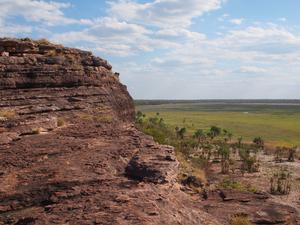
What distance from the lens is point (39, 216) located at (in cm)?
1277

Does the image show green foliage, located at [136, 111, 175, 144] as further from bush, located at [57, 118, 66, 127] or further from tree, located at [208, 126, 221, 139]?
tree, located at [208, 126, 221, 139]

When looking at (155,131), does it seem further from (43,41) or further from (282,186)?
(43,41)

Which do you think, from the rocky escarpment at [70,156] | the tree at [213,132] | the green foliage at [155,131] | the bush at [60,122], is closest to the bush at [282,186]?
the green foliage at [155,131]

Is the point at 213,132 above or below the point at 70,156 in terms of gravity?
below

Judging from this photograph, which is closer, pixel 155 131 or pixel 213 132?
pixel 155 131

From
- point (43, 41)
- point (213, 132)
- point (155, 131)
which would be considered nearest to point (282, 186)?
point (155, 131)

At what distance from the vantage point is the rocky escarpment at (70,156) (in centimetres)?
1347

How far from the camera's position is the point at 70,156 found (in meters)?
16.9

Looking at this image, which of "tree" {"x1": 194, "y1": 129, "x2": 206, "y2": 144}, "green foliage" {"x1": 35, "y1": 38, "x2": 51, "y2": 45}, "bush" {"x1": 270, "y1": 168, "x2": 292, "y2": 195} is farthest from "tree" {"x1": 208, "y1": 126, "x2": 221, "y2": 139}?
"green foliage" {"x1": 35, "y1": 38, "x2": 51, "y2": 45}

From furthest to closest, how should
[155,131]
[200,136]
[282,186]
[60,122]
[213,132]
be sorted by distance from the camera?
[213,132] < [200,136] < [282,186] < [155,131] < [60,122]

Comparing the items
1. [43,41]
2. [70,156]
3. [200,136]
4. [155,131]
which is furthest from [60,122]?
[200,136]

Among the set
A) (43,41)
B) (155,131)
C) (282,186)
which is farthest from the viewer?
(282,186)

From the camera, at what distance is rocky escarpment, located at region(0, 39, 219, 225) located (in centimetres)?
1347

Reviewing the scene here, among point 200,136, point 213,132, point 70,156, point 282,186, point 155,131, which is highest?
point 70,156
